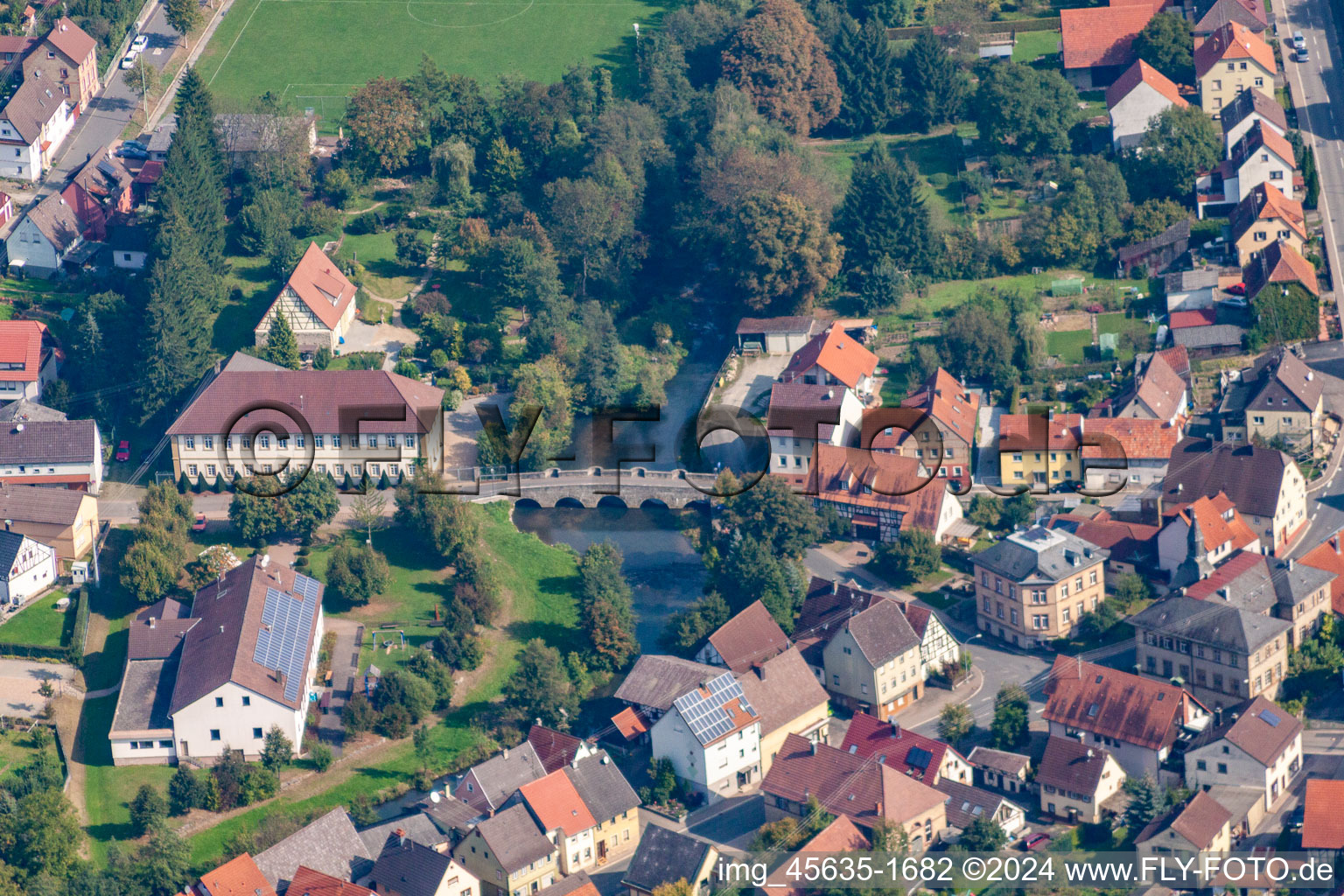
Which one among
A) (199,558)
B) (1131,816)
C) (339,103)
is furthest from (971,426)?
(339,103)

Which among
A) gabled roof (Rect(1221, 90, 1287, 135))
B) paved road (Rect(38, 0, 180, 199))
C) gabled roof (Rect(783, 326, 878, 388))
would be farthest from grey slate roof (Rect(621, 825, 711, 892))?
paved road (Rect(38, 0, 180, 199))

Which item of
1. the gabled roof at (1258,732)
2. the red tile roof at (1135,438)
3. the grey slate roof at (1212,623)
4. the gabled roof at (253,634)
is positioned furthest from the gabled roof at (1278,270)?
the gabled roof at (253,634)

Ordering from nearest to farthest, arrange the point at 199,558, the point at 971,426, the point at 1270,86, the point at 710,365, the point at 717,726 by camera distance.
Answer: the point at 717,726 < the point at 199,558 < the point at 971,426 < the point at 710,365 < the point at 1270,86

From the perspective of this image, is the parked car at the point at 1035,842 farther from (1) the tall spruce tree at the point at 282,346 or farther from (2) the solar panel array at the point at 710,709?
(1) the tall spruce tree at the point at 282,346

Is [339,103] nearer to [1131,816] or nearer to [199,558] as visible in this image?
[199,558]

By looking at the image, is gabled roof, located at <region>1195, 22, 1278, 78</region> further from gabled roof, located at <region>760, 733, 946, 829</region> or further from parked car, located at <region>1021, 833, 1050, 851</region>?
parked car, located at <region>1021, 833, 1050, 851</region>

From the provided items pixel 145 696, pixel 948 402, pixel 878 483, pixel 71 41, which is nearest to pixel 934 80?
pixel 948 402
